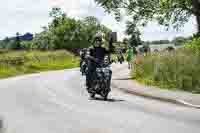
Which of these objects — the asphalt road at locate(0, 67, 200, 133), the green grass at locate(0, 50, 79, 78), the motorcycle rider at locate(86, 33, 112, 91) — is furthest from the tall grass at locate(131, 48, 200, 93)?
the green grass at locate(0, 50, 79, 78)

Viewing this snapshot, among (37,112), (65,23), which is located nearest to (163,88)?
(37,112)

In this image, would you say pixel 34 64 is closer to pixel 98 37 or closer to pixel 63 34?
pixel 98 37

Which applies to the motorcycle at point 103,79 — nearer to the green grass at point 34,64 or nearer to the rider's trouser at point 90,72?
the rider's trouser at point 90,72

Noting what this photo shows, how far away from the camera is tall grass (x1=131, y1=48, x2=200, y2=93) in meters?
22.5

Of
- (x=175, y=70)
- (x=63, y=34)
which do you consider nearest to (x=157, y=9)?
(x=175, y=70)

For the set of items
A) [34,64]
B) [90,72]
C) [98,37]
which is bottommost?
[34,64]

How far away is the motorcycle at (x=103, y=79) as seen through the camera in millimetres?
20438

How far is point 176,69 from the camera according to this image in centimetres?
2422

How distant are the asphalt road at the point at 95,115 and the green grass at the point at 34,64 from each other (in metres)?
29.8

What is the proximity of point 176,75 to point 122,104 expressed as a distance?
224 inches

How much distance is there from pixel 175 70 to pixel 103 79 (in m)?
4.71

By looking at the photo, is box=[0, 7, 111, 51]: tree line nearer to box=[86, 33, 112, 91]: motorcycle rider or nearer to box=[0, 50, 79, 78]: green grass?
box=[0, 50, 79, 78]: green grass

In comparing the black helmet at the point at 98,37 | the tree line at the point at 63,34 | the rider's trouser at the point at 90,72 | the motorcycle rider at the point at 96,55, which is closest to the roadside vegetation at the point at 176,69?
the motorcycle rider at the point at 96,55

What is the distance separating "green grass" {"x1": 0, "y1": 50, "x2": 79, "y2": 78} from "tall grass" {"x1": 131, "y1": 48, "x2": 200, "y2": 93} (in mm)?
22863
